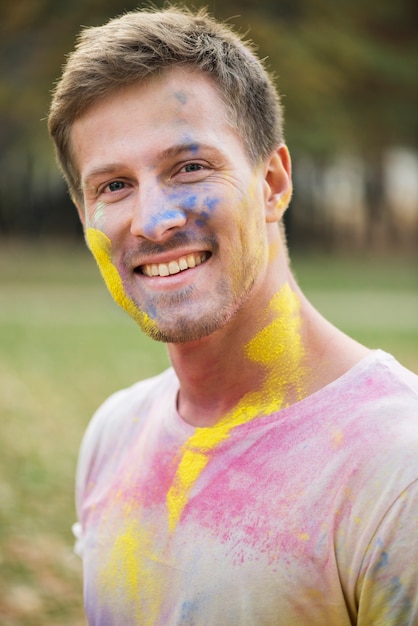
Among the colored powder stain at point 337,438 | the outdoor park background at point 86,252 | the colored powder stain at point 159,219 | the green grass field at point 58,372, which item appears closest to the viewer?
the colored powder stain at point 337,438

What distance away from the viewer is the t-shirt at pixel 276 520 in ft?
6.05

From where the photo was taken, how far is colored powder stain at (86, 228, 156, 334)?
2.33 meters

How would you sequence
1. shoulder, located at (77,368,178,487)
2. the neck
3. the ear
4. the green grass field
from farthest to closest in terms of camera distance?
1. the green grass field
2. shoulder, located at (77,368,178,487)
3. the ear
4. the neck

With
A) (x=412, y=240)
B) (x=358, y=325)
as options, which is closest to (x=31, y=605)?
(x=358, y=325)

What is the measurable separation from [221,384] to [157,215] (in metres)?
0.50

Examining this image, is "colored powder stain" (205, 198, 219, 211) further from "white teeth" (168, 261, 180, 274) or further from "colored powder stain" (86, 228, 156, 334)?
"colored powder stain" (86, 228, 156, 334)

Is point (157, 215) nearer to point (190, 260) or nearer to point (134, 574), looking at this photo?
point (190, 260)

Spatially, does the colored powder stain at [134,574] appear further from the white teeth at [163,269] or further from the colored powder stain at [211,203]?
the colored powder stain at [211,203]

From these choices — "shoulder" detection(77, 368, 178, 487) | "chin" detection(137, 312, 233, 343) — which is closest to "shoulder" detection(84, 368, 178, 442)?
"shoulder" detection(77, 368, 178, 487)

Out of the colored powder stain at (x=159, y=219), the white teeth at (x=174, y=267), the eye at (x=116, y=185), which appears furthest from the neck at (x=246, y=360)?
the eye at (x=116, y=185)

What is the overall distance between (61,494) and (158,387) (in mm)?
3352

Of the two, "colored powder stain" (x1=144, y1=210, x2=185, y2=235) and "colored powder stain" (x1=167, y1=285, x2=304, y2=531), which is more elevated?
"colored powder stain" (x1=144, y1=210, x2=185, y2=235)

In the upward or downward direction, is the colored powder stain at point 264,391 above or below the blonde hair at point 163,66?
below

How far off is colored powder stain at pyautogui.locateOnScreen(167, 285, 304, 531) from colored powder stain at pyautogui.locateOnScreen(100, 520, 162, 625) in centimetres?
11
